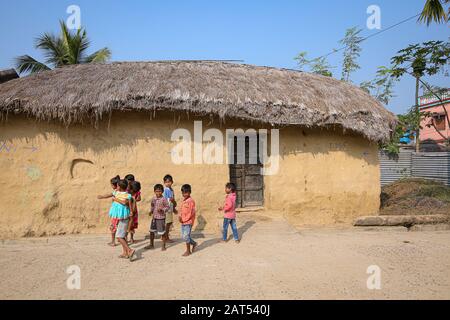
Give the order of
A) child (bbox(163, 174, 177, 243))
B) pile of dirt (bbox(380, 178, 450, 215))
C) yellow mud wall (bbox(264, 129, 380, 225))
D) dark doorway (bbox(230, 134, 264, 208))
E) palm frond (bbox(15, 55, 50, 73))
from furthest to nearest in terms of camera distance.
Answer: palm frond (bbox(15, 55, 50, 73)) < pile of dirt (bbox(380, 178, 450, 215)) < dark doorway (bbox(230, 134, 264, 208)) < yellow mud wall (bbox(264, 129, 380, 225)) < child (bbox(163, 174, 177, 243))

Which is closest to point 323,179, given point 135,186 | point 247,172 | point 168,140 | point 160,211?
point 247,172

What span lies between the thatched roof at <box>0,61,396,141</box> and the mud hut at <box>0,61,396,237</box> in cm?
2

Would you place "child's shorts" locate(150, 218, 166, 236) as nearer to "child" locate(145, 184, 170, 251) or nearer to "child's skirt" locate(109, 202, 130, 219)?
"child" locate(145, 184, 170, 251)

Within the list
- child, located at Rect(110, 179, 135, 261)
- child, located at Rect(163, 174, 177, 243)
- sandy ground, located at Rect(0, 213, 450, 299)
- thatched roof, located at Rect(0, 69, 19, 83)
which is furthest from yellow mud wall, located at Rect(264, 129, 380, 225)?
thatched roof, located at Rect(0, 69, 19, 83)

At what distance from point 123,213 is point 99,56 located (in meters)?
13.5

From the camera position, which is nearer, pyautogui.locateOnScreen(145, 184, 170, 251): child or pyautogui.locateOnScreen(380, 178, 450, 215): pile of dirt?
pyautogui.locateOnScreen(145, 184, 170, 251): child

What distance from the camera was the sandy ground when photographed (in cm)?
344

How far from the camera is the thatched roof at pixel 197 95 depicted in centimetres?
585

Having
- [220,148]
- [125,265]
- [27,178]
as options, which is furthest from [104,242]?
[220,148]

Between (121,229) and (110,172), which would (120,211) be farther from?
(110,172)

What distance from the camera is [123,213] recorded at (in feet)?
15.0

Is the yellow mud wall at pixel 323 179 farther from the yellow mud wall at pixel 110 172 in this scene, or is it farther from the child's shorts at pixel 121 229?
the child's shorts at pixel 121 229

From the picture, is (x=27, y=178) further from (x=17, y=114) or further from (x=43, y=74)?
(x=43, y=74)

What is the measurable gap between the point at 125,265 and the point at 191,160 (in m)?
2.51
